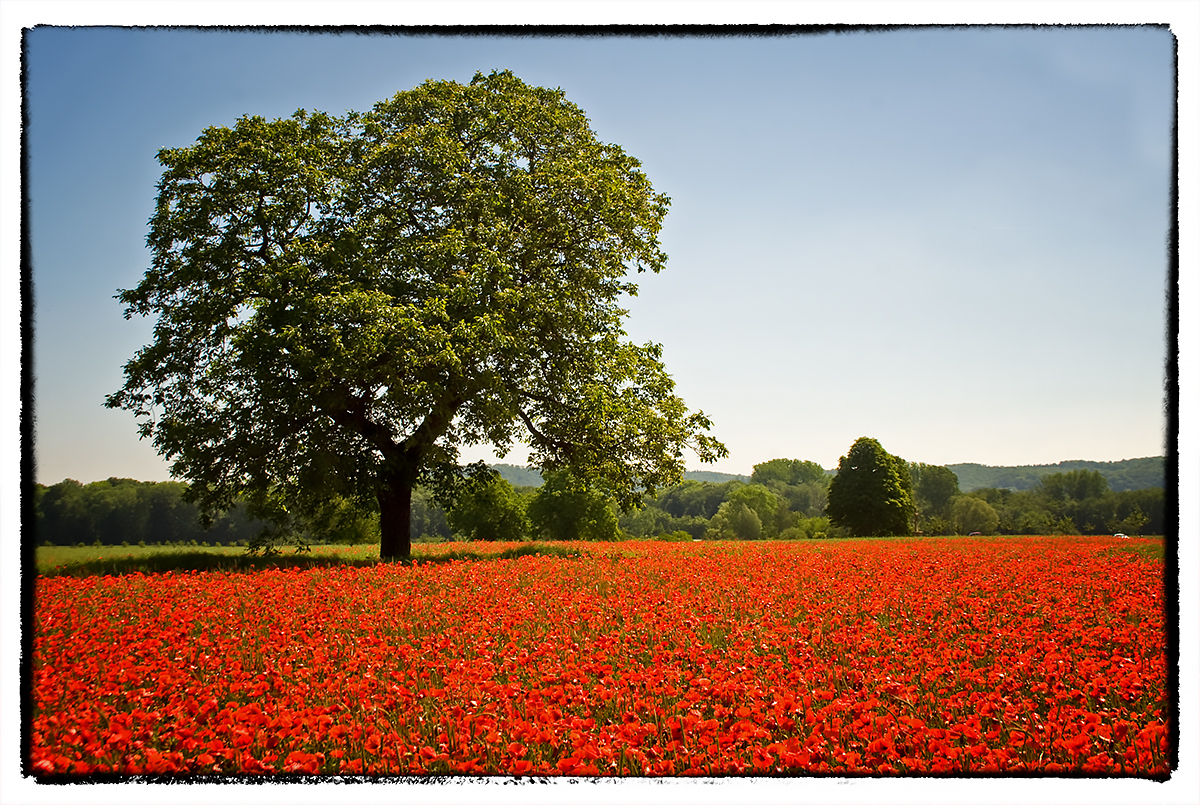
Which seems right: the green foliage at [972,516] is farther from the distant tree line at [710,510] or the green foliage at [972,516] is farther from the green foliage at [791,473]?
the green foliage at [791,473]

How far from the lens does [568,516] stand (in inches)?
1474

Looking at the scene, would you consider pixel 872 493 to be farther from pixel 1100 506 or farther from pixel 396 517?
pixel 396 517

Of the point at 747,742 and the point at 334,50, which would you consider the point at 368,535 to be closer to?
the point at 334,50

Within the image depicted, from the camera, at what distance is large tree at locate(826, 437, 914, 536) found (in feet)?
98.0

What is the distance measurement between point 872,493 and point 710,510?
34128mm

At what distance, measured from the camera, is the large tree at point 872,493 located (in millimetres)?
29875

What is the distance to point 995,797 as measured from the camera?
11.7 feet

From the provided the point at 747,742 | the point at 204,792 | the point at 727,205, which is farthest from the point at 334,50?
the point at 747,742

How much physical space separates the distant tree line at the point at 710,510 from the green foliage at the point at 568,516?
0.23ft

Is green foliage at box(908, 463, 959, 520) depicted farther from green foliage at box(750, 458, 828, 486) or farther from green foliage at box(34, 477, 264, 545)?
green foliage at box(34, 477, 264, 545)

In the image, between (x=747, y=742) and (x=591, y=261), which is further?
(x=591, y=261)

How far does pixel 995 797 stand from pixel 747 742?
1.39 m

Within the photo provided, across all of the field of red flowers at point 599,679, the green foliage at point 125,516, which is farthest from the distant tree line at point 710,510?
the field of red flowers at point 599,679

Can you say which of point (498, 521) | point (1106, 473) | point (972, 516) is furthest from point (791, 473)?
point (1106, 473)
